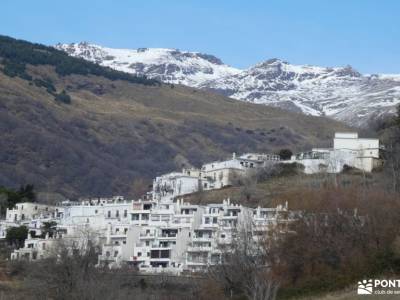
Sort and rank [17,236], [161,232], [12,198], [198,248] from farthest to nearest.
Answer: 1. [12,198]
2. [17,236]
3. [161,232]
4. [198,248]

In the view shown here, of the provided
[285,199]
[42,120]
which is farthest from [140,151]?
[285,199]

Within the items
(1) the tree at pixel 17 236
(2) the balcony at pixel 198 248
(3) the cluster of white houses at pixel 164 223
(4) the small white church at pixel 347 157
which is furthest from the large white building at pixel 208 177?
(2) the balcony at pixel 198 248

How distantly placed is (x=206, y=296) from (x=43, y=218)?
3879 centimetres

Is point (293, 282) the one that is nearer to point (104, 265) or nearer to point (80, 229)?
point (104, 265)

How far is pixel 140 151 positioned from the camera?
655 feet

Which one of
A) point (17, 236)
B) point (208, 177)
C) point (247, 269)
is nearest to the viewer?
point (247, 269)

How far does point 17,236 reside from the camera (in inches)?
3706

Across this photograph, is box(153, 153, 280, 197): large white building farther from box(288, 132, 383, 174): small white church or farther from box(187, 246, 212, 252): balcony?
box(187, 246, 212, 252): balcony

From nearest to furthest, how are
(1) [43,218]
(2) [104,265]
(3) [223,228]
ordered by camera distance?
1. (2) [104,265]
2. (3) [223,228]
3. (1) [43,218]

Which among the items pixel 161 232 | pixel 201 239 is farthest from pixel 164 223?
pixel 201 239

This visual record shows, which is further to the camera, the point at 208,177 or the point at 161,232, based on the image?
the point at 208,177

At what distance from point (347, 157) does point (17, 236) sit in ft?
108

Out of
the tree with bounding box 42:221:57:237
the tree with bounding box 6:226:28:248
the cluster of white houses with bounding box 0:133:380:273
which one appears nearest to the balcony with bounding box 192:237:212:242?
the cluster of white houses with bounding box 0:133:380:273

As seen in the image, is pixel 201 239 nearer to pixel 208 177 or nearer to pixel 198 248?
pixel 198 248
